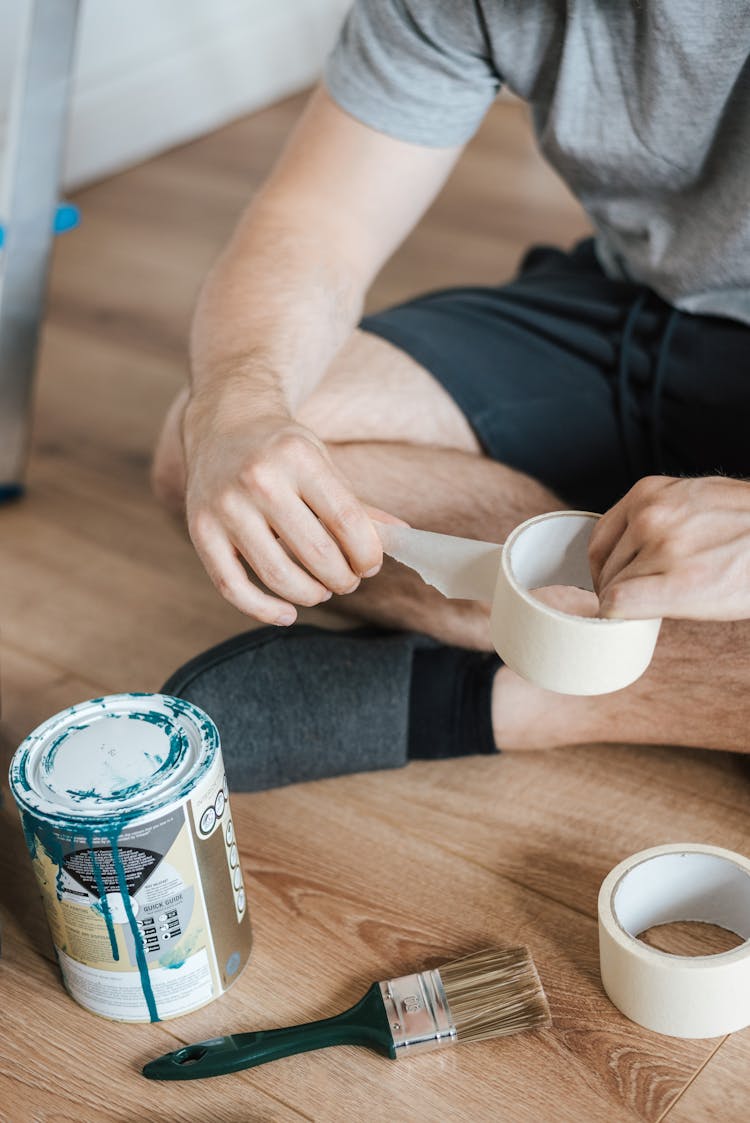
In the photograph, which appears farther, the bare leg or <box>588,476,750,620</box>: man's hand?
the bare leg

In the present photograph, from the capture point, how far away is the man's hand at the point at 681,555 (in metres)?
0.77

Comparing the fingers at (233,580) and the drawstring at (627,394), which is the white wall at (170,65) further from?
the fingers at (233,580)

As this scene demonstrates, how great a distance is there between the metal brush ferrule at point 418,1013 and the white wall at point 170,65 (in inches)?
74.9

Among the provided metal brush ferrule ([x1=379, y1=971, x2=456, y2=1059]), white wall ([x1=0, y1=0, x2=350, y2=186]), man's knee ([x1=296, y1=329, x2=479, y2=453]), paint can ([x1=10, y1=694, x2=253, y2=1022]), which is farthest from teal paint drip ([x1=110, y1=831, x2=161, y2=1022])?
white wall ([x1=0, y1=0, x2=350, y2=186])

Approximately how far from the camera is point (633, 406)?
1.21 meters

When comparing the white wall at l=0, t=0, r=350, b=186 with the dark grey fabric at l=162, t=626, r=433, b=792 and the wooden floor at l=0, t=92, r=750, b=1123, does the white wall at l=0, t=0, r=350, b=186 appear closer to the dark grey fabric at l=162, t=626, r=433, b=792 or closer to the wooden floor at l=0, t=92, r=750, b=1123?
the wooden floor at l=0, t=92, r=750, b=1123

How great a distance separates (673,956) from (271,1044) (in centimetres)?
28

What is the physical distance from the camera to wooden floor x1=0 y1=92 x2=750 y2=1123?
83cm

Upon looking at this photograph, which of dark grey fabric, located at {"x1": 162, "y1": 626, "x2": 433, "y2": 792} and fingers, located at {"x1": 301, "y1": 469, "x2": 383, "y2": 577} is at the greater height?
fingers, located at {"x1": 301, "y1": 469, "x2": 383, "y2": 577}

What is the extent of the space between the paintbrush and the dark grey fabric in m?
0.26

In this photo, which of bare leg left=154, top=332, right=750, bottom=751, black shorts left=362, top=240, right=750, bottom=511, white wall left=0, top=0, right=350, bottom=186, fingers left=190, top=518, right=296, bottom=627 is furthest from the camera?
white wall left=0, top=0, right=350, bottom=186

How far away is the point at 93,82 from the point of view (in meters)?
2.40

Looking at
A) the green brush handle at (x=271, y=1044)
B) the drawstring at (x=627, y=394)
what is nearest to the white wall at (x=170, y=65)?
the drawstring at (x=627, y=394)

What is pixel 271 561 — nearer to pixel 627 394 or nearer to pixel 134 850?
pixel 134 850
